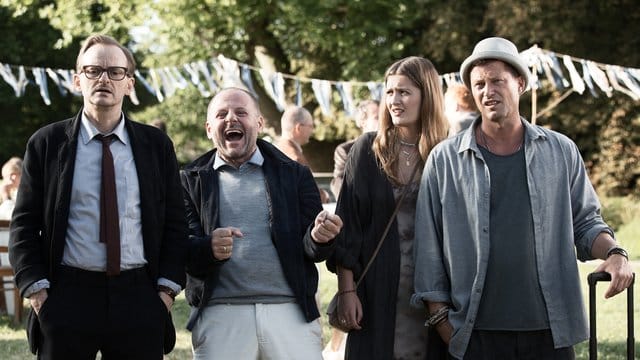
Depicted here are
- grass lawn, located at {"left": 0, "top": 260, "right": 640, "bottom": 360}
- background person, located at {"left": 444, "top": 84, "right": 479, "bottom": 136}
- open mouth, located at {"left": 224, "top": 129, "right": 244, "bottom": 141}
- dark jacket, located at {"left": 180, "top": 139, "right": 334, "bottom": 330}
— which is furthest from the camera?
grass lawn, located at {"left": 0, "top": 260, "right": 640, "bottom": 360}

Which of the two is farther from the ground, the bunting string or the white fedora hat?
the bunting string

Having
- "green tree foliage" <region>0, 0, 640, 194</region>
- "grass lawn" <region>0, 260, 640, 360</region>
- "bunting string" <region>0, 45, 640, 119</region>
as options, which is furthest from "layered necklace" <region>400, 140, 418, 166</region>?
"green tree foliage" <region>0, 0, 640, 194</region>

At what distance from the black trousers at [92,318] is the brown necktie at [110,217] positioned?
0.24ft

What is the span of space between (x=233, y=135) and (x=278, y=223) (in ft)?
1.45

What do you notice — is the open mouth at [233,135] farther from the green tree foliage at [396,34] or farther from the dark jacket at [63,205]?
the green tree foliage at [396,34]

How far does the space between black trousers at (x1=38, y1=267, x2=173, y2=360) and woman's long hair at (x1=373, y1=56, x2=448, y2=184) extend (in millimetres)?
1252

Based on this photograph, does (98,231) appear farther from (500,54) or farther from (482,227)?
(500,54)

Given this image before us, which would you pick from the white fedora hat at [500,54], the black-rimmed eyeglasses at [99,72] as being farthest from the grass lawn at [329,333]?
the white fedora hat at [500,54]

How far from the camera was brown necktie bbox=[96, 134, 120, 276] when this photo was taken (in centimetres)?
381

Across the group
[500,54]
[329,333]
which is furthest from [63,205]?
[329,333]

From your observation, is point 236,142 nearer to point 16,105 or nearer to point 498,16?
point 498,16

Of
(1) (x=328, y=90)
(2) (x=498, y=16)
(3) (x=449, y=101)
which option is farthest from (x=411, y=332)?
(2) (x=498, y=16)

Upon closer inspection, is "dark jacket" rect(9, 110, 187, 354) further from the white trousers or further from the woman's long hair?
the woman's long hair

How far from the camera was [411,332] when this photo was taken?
4.23 metres
